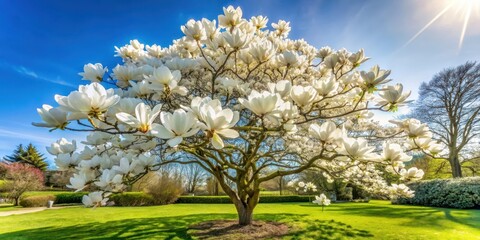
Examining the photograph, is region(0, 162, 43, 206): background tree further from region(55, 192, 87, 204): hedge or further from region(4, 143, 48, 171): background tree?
region(4, 143, 48, 171): background tree

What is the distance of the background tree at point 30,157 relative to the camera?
101ft

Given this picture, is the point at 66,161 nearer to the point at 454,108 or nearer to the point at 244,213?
the point at 244,213

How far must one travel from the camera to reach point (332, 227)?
644cm

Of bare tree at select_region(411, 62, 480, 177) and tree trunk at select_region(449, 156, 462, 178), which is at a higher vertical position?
bare tree at select_region(411, 62, 480, 177)

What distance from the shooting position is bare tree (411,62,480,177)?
52.9 ft

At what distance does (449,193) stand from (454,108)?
23.1 ft

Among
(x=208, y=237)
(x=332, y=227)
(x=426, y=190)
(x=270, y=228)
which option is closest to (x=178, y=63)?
(x=208, y=237)

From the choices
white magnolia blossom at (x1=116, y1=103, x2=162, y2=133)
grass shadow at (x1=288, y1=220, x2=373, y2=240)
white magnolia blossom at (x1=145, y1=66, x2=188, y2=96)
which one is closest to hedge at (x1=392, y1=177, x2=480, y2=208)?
grass shadow at (x1=288, y1=220, x2=373, y2=240)

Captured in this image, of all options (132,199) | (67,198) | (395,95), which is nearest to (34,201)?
(67,198)

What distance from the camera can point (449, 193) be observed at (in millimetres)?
12703

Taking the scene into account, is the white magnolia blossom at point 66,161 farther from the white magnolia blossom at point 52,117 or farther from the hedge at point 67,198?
the hedge at point 67,198

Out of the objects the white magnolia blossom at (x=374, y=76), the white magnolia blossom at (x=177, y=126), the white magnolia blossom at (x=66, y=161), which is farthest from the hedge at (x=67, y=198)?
the white magnolia blossom at (x=374, y=76)

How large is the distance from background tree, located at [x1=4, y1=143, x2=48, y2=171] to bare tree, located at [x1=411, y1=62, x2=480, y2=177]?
123 feet

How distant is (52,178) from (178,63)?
34136mm
